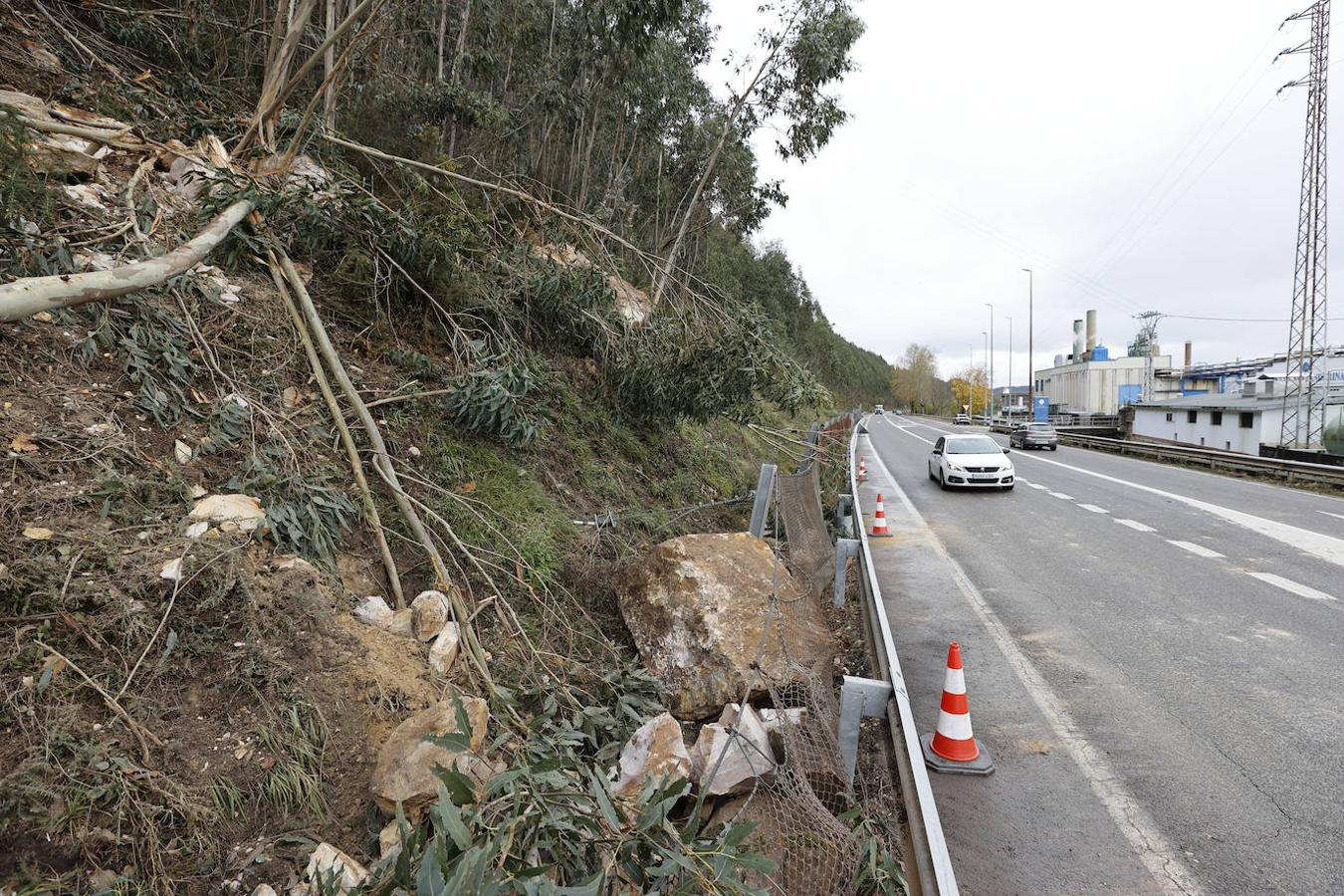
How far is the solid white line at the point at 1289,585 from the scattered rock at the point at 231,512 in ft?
31.3

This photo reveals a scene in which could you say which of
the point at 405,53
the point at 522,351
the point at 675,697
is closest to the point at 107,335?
the point at 522,351

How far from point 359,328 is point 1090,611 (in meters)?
7.91

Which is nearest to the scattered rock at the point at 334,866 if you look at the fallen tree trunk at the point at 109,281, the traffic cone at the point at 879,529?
the fallen tree trunk at the point at 109,281

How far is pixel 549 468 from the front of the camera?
259 inches

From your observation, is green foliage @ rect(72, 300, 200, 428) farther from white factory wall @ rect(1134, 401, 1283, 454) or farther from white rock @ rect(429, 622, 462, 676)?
white factory wall @ rect(1134, 401, 1283, 454)

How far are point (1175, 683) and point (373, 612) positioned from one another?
18.9 ft

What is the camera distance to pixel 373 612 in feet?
12.3

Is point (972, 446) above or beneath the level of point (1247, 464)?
above

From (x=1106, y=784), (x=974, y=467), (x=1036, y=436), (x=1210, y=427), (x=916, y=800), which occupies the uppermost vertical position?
(x=1210, y=427)

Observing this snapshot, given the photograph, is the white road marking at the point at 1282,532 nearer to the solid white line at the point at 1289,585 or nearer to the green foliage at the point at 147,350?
the solid white line at the point at 1289,585

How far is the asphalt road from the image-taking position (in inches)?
120

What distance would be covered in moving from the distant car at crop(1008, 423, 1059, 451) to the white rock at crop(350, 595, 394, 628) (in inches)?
1135

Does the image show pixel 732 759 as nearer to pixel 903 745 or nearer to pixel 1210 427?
pixel 903 745

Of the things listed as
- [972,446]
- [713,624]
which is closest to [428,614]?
[713,624]
